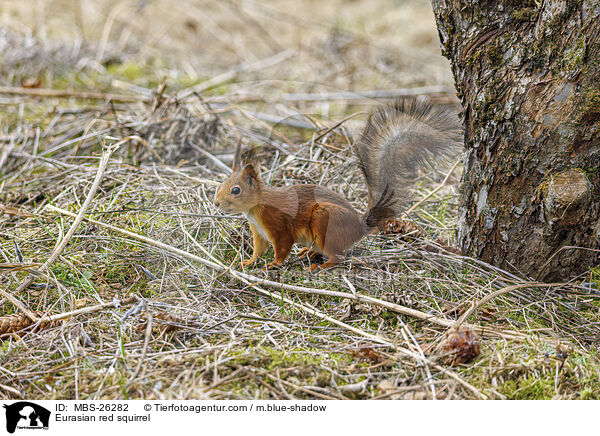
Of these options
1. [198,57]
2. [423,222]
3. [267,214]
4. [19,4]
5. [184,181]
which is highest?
[19,4]

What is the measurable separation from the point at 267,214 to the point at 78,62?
12.4 feet

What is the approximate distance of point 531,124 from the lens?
2.17 metres

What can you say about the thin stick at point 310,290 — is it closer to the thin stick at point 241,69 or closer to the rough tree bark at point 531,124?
the rough tree bark at point 531,124

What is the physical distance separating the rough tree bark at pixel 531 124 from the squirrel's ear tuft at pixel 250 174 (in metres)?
0.91

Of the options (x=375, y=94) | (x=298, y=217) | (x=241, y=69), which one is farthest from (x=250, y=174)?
(x=241, y=69)

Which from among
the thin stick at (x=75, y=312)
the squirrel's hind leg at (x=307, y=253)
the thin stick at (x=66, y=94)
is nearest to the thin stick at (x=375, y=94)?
the thin stick at (x=66, y=94)

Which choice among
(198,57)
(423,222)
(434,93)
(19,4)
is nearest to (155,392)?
(423,222)

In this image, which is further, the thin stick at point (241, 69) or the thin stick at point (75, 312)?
the thin stick at point (241, 69)

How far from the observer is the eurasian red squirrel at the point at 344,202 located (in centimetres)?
227

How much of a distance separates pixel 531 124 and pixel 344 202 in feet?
2.66

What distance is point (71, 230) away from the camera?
243 cm

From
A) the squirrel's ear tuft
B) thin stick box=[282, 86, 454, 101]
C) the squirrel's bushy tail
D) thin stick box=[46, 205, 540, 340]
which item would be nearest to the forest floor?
thin stick box=[46, 205, 540, 340]
